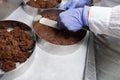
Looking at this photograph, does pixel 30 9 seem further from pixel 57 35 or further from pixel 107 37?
pixel 107 37

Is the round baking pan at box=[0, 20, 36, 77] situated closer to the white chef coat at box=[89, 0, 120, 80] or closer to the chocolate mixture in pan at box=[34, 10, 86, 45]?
the chocolate mixture in pan at box=[34, 10, 86, 45]

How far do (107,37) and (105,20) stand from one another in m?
0.25

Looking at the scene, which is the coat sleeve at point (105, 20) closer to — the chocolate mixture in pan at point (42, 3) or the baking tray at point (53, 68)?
the baking tray at point (53, 68)

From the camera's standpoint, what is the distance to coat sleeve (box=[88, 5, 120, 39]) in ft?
2.43

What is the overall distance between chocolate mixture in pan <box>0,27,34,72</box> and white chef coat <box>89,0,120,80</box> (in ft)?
1.03

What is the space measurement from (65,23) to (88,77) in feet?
0.90

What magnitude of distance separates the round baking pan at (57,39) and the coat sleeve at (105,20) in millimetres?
130

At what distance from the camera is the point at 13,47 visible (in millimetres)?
760

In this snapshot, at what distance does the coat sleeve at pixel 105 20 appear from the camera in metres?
0.74

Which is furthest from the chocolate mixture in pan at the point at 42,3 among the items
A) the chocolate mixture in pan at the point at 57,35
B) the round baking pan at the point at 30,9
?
the chocolate mixture in pan at the point at 57,35

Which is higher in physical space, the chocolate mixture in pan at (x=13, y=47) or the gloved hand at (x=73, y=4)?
the gloved hand at (x=73, y=4)

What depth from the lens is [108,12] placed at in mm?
771

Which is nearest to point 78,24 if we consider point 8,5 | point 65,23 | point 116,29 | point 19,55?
point 65,23

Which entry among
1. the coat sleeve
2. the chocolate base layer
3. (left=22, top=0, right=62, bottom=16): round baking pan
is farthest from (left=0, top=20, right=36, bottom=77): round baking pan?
the coat sleeve
